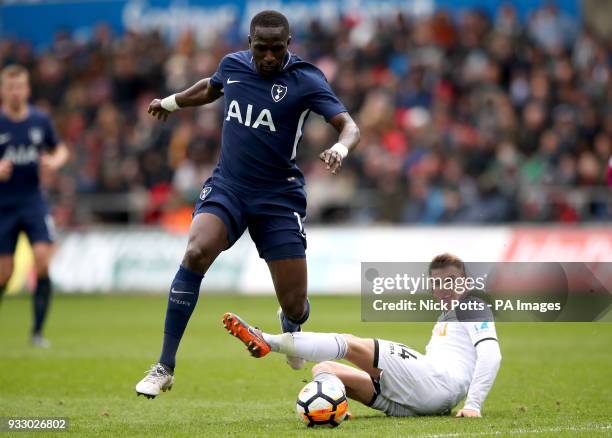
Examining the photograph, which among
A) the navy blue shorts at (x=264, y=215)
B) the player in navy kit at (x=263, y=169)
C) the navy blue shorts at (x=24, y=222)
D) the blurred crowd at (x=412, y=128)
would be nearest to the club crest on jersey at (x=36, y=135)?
the navy blue shorts at (x=24, y=222)

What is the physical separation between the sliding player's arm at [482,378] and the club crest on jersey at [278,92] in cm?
238

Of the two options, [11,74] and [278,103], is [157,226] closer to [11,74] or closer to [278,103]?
[11,74]

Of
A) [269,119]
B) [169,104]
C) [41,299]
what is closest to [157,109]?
[169,104]

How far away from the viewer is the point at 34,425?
7.81 m

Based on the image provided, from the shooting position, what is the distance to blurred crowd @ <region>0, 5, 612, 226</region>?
20.1 metres

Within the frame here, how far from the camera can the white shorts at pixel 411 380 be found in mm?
7941

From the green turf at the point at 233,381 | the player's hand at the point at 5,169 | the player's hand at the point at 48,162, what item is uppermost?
the player's hand at the point at 48,162

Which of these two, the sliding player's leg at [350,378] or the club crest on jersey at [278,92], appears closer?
the sliding player's leg at [350,378]

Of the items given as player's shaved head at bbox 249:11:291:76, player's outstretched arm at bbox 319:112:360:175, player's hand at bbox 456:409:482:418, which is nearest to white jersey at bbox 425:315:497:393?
player's hand at bbox 456:409:482:418

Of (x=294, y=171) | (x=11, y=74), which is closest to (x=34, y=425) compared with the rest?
(x=294, y=171)

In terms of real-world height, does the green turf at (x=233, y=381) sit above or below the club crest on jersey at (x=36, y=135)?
below

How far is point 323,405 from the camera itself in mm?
7590

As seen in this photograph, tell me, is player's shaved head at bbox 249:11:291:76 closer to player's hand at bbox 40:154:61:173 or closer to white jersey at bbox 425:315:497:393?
white jersey at bbox 425:315:497:393

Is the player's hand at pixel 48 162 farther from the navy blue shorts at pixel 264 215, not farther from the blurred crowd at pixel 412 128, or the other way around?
the blurred crowd at pixel 412 128
